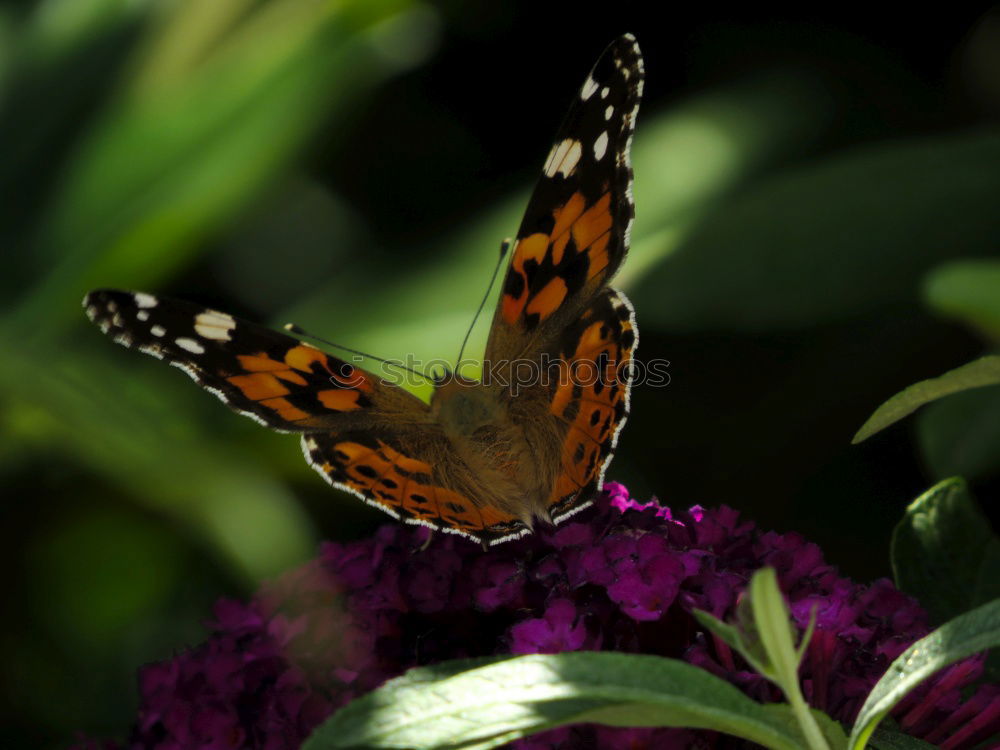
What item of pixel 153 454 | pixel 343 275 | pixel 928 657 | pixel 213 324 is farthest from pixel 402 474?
pixel 343 275

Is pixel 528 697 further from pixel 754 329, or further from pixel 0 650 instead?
pixel 0 650

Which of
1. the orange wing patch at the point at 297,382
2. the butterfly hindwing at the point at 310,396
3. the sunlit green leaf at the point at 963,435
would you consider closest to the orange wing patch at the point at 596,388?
the butterfly hindwing at the point at 310,396

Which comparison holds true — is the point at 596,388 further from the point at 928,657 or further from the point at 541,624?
the point at 928,657

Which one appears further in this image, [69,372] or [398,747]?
[69,372]

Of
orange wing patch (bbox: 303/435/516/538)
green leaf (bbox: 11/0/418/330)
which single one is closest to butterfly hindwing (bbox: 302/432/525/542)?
orange wing patch (bbox: 303/435/516/538)

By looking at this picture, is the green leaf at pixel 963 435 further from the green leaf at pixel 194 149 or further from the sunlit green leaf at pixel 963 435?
the green leaf at pixel 194 149

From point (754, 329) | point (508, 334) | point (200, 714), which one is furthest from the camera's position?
point (754, 329)

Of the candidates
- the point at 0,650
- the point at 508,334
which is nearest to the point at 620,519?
the point at 508,334
